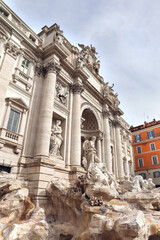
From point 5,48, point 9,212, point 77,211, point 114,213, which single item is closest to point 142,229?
point 114,213

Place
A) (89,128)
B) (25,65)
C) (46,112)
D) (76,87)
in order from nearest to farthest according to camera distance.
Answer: (46,112), (25,65), (76,87), (89,128)

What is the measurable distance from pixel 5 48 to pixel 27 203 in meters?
9.89

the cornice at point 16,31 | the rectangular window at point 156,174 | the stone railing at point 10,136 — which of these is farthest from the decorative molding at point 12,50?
the rectangular window at point 156,174

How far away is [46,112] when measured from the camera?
11.5 metres

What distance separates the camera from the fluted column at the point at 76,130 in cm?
1285

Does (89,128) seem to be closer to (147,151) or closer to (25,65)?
(25,65)

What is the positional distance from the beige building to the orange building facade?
15.2 m

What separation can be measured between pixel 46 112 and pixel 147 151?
25377 millimetres

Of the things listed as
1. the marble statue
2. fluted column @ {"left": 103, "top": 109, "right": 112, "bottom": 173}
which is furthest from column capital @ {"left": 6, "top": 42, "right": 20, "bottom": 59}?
the marble statue

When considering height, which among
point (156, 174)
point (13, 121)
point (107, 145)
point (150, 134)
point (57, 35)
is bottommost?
point (156, 174)

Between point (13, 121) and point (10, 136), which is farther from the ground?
point (13, 121)

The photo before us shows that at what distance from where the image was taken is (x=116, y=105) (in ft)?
79.8

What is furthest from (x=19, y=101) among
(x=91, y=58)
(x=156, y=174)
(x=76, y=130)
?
(x=156, y=174)

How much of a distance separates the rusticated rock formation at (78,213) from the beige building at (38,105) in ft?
3.45
